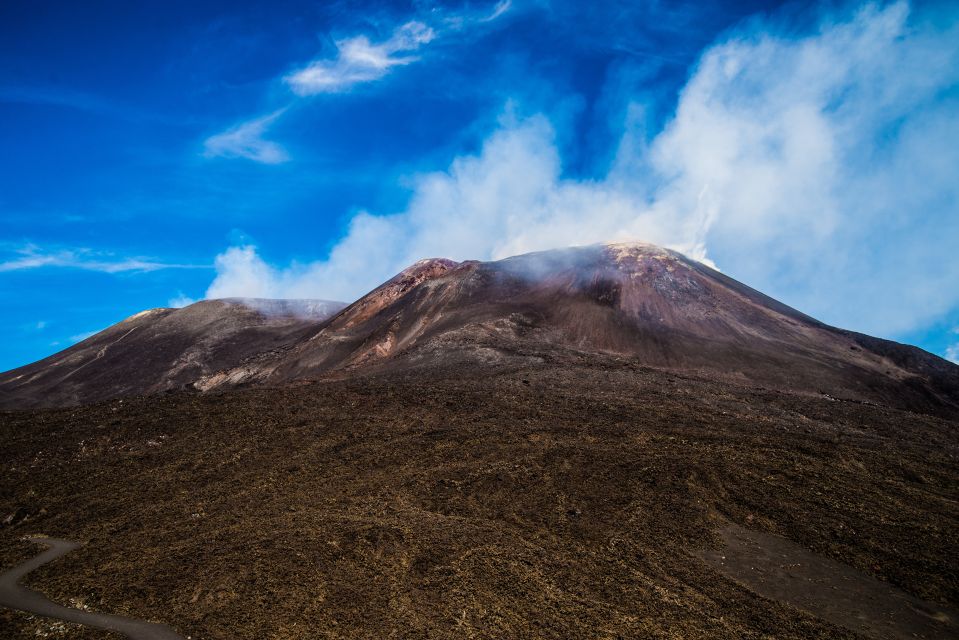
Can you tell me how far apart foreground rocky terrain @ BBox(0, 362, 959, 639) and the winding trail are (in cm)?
31

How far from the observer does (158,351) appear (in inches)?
3388

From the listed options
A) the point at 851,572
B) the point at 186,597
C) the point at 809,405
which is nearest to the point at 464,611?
the point at 186,597

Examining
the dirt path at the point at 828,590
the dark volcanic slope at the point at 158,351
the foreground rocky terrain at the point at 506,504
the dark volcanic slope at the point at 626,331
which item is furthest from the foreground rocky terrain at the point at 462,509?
the dark volcanic slope at the point at 158,351

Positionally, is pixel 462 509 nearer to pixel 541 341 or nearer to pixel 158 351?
pixel 541 341

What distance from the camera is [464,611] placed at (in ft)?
40.2

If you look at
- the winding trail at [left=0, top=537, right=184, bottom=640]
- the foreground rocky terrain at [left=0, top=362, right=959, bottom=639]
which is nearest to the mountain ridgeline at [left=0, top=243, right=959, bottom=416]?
the foreground rocky terrain at [left=0, top=362, right=959, bottom=639]

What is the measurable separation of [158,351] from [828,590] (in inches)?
3755

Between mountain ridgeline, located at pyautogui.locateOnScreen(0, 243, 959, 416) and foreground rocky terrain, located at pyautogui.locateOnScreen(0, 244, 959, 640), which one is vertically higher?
mountain ridgeline, located at pyautogui.locateOnScreen(0, 243, 959, 416)

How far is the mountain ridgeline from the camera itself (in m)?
45.7

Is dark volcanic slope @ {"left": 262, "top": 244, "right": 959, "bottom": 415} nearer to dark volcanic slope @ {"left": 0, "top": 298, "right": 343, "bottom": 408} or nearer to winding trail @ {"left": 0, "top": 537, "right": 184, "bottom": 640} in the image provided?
dark volcanic slope @ {"left": 0, "top": 298, "right": 343, "bottom": 408}

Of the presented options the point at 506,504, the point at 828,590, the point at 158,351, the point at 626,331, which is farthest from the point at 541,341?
the point at 158,351

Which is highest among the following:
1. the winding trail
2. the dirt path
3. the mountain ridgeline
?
the mountain ridgeline

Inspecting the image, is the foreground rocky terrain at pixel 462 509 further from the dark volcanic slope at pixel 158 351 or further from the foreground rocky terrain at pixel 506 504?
the dark volcanic slope at pixel 158 351

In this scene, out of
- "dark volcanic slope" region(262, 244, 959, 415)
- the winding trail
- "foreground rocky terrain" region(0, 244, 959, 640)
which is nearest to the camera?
the winding trail
